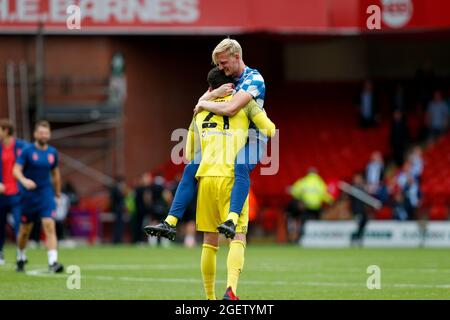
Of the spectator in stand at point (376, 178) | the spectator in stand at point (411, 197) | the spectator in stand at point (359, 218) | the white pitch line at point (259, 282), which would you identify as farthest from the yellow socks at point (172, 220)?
the spectator in stand at point (376, 178)

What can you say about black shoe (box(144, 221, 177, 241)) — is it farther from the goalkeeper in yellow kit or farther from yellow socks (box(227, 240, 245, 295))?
yellow socks (box(227, 240, 245, 295))

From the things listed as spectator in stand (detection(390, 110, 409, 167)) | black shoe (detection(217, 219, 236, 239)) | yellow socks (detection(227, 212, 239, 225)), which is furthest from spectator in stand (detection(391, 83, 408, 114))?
black shoe (detection(217, 219, 236, 239))

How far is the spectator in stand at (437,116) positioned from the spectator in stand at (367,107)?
6.08ft

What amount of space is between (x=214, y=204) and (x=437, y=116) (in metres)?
27.2

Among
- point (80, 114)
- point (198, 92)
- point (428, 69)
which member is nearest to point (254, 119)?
point (80, 114)

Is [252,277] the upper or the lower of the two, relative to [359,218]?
upper

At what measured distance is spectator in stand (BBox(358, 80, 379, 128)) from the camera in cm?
3859

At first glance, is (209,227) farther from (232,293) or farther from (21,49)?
(21,49)

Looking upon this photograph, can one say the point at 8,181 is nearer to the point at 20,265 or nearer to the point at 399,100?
the point at 20,265

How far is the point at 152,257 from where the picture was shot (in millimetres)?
24250

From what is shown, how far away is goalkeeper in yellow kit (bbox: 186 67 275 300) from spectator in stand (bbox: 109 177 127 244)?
2239cm

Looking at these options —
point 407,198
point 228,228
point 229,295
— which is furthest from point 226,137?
point 407,198

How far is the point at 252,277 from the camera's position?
17.1 m
